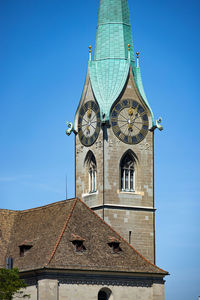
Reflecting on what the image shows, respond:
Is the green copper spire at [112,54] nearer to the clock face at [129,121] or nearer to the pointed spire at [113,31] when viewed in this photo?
the pointed spire at [113,31]

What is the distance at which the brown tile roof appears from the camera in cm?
6397

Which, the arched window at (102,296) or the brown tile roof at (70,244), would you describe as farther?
the arched window at (102,296)

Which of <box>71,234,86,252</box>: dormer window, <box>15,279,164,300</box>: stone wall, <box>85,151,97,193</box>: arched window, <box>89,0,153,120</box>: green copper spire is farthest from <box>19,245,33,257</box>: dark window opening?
<box>89,0,153,120</box>: green copper spire

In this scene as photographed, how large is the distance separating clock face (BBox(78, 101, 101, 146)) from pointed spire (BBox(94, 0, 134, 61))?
403cm

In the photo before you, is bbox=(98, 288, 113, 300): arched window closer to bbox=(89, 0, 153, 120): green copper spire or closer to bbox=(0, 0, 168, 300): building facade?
bbox=(0, 0, 168, 300): building facade

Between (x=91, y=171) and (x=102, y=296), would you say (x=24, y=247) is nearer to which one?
(x=102, y=296)

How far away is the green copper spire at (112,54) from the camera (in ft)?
255

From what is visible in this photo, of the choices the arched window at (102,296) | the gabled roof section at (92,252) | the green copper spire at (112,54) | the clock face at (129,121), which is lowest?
the arched window at (102,296)

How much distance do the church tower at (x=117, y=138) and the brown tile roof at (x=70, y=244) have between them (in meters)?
6.58

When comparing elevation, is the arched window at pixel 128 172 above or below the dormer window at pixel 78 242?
above

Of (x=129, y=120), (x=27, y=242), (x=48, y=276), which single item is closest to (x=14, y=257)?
(x=27, y=242)

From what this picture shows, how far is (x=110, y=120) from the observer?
76.4 m

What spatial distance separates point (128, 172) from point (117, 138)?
2710 mm

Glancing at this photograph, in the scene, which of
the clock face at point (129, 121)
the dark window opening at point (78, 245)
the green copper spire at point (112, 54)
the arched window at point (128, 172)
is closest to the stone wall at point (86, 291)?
the dark window opening at point (78, 245)
